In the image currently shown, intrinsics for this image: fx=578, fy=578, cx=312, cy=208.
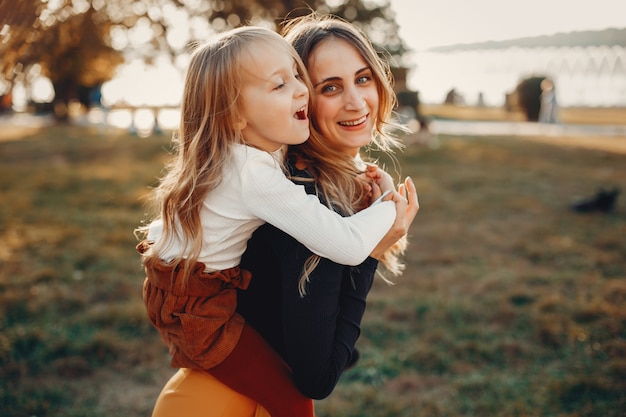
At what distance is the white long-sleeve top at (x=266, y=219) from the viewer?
1.74 meters

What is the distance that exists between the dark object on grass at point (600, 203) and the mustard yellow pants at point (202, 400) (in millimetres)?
7704

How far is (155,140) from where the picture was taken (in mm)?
15391

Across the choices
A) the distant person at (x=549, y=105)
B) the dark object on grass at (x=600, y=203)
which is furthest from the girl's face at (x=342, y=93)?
the distant person at (x=549, y=105)

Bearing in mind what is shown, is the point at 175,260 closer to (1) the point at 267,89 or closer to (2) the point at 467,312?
(1) the point at 267,89

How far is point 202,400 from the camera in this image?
1.83 m

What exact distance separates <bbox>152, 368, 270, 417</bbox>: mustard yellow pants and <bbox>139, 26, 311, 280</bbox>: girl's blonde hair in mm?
359

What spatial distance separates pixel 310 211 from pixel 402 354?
3.16 metres

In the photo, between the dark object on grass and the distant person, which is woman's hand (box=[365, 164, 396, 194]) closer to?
the dark object on grass

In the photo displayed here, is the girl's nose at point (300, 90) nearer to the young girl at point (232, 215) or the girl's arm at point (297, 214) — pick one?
the young girl at point (232, 215)

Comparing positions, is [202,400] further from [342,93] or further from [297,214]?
[342,93]

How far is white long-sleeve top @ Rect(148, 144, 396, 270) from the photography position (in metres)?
1.74

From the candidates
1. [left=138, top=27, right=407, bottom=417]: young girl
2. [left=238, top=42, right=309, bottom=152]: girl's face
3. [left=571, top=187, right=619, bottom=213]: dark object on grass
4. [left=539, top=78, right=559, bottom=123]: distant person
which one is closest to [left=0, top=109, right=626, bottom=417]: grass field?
[left=571, top=187, right=619, bottom=213]: dark object on grass

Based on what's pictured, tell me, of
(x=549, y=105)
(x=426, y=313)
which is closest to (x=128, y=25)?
(x=426, y=313)

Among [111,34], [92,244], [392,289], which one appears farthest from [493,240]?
[111,34]
